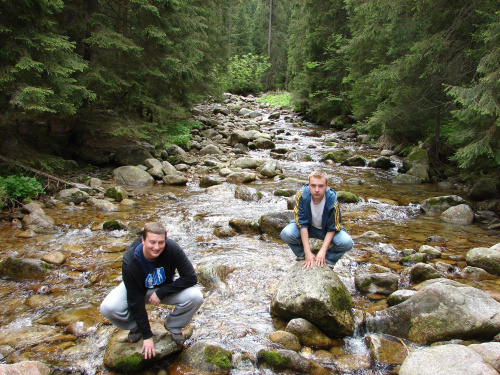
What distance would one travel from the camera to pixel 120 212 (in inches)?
310

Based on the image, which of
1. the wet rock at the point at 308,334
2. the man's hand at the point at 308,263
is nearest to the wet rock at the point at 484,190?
the man's hand at the point at 308,263

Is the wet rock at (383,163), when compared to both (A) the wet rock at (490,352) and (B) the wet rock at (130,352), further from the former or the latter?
(B) the wet rock at (130,352)

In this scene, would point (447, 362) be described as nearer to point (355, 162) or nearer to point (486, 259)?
point (486, 259)

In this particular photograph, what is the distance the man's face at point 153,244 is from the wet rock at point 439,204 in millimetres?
7442

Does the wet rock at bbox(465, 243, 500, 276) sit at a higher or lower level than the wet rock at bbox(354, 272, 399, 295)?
higher

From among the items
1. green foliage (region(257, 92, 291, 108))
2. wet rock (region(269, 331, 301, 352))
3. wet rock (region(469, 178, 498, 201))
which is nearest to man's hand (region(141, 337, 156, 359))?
wet rock (region(269, 331, 301, 352))

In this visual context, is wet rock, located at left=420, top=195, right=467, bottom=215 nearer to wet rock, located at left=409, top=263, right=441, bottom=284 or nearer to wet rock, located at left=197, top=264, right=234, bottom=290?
wet rock, located at left=409, top=263, right=441, bottom=284

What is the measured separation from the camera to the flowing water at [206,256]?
3.70 meters

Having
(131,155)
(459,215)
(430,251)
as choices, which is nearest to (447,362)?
(430,251)

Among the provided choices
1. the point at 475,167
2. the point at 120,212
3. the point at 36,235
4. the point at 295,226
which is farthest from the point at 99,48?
the point at 475,167

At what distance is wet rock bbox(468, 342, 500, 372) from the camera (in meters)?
2.91

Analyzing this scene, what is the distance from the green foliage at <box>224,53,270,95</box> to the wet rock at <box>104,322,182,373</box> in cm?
4109

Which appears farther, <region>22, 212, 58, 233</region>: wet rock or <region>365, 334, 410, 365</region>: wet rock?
<region>22, 212, 58, 233</region>: wet rock

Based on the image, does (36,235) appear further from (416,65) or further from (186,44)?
(416,65)
